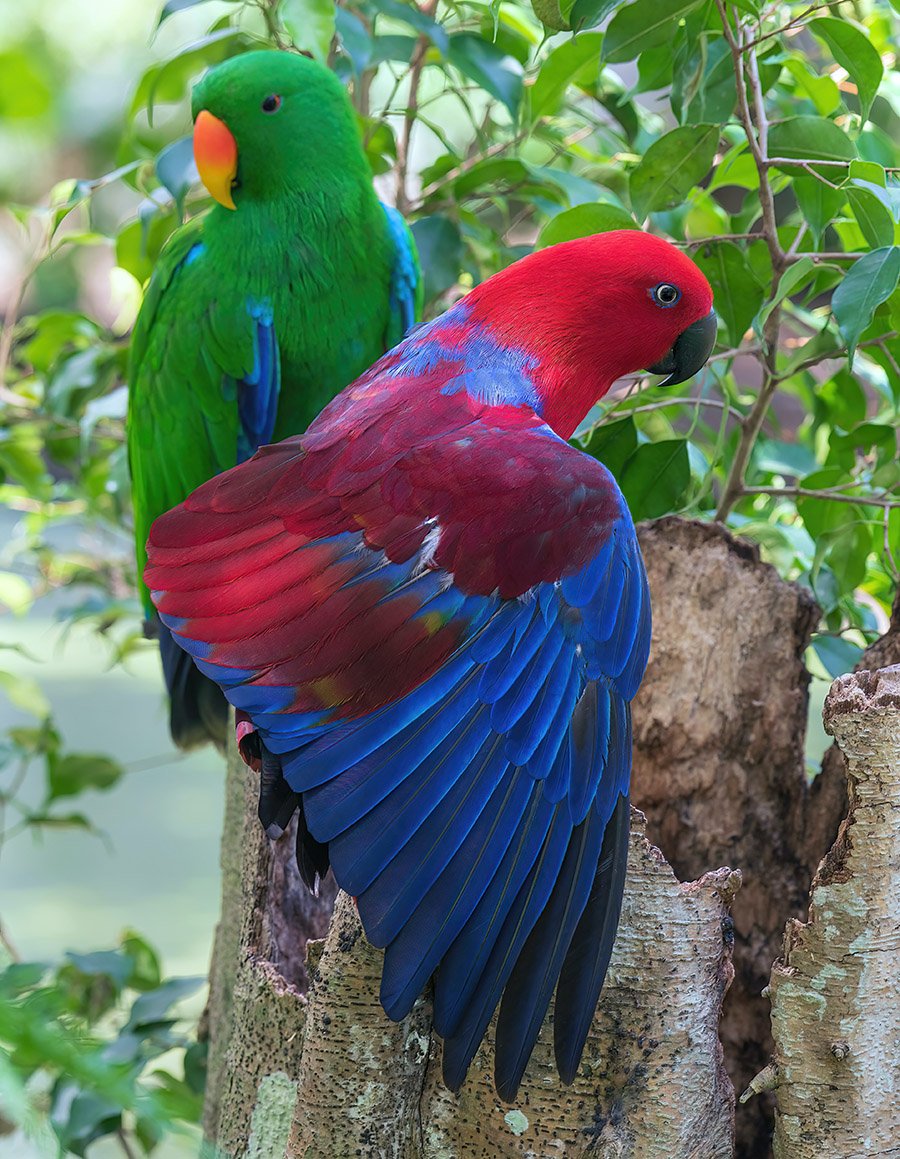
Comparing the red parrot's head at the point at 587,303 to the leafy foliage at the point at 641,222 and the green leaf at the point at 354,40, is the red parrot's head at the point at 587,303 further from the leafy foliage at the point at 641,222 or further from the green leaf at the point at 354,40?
the green leaf at the point at 354,40

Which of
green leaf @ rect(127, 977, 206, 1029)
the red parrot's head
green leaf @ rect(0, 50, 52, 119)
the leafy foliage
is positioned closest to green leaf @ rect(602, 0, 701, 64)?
the leafy foliage

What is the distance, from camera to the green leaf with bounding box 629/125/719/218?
74 cm

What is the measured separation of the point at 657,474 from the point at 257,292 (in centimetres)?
35

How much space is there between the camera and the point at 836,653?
857 millimetres

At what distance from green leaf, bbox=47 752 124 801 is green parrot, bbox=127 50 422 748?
14.0 inches

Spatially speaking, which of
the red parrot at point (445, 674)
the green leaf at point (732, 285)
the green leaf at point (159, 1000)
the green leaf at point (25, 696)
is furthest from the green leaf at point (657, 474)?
the green leaf at point (25, 696)

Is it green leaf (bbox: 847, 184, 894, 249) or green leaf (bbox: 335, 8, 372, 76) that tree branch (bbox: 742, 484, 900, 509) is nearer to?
green leaf (bbox: 847, 184, 894, 249)

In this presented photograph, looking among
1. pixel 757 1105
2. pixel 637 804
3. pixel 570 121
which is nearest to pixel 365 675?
pixel 637 804

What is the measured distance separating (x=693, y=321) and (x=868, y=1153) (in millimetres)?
501

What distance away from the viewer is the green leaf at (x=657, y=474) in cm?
84

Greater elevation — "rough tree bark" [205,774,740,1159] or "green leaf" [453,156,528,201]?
"green leaf" [453,156,528,201]

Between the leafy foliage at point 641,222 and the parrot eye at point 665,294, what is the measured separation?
6cm

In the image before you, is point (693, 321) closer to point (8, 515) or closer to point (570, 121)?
point (570, 121)

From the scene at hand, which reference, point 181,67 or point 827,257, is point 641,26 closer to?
point 827,257
